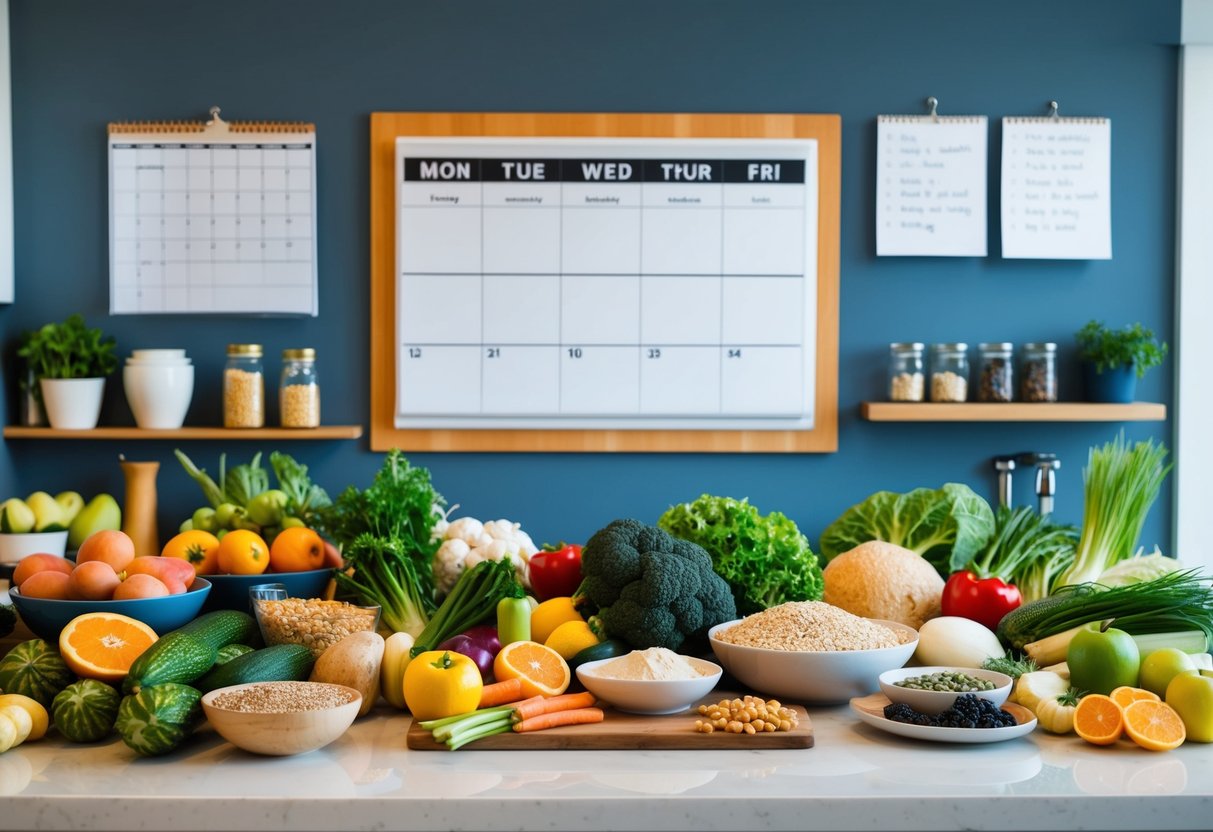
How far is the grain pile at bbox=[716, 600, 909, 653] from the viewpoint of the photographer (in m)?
1.56

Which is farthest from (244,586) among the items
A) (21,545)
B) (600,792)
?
(21,545)

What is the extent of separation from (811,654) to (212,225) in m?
2.70

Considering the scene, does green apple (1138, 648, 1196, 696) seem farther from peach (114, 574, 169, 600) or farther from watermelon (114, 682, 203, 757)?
peach (114, 574, 169, 600)

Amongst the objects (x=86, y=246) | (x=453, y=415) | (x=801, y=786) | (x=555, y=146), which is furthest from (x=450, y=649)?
(x=86, y=246)

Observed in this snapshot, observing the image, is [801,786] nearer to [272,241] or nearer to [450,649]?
[450,649]

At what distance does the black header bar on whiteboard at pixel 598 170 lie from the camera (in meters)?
3.49

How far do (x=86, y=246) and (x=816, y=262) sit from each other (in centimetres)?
238

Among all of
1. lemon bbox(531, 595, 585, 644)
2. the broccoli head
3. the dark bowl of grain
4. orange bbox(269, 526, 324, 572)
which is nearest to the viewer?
the dark bowl of grain

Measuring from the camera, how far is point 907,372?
3.51 m

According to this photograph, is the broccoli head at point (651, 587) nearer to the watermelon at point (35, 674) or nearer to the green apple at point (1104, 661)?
the green apple at point (1104, 661)

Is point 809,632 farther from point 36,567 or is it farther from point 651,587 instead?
point 36,567

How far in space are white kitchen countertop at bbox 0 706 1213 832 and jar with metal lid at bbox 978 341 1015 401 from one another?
2.23 metres

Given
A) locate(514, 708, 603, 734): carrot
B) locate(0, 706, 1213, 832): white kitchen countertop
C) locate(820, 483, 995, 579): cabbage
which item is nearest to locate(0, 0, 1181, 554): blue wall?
locate(820, 483, 995, 579): cabbage

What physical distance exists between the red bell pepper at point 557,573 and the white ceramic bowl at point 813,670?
1.42ft
